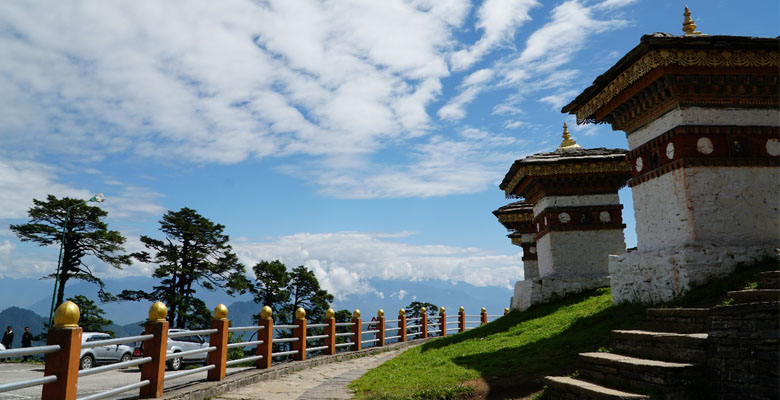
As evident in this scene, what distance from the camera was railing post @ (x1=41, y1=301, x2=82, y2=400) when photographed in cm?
547

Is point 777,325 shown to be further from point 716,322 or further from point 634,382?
point 634,382

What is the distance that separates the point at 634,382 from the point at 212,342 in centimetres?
768

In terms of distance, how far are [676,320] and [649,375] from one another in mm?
2030

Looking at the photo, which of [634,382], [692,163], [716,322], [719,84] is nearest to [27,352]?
[634,382]

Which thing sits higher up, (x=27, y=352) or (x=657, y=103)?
(x=657, y=103)

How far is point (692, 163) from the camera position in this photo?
9312 millimetres

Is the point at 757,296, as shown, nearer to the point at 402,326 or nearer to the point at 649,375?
the point at 649,375

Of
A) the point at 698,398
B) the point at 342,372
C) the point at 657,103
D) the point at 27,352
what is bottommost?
the point at 342,372

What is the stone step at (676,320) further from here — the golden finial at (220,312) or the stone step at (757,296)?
the golden finial at (220,312)

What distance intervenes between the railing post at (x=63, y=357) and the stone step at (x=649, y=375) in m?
6.60

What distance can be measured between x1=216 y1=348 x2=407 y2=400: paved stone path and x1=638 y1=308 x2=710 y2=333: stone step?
213 inches

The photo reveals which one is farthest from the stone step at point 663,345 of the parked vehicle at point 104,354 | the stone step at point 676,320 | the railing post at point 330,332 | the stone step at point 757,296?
the parked vehicle at point 104,354

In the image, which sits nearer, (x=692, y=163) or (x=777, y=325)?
(x=777, y=325)

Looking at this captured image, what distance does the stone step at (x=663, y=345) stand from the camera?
6.06 meters
